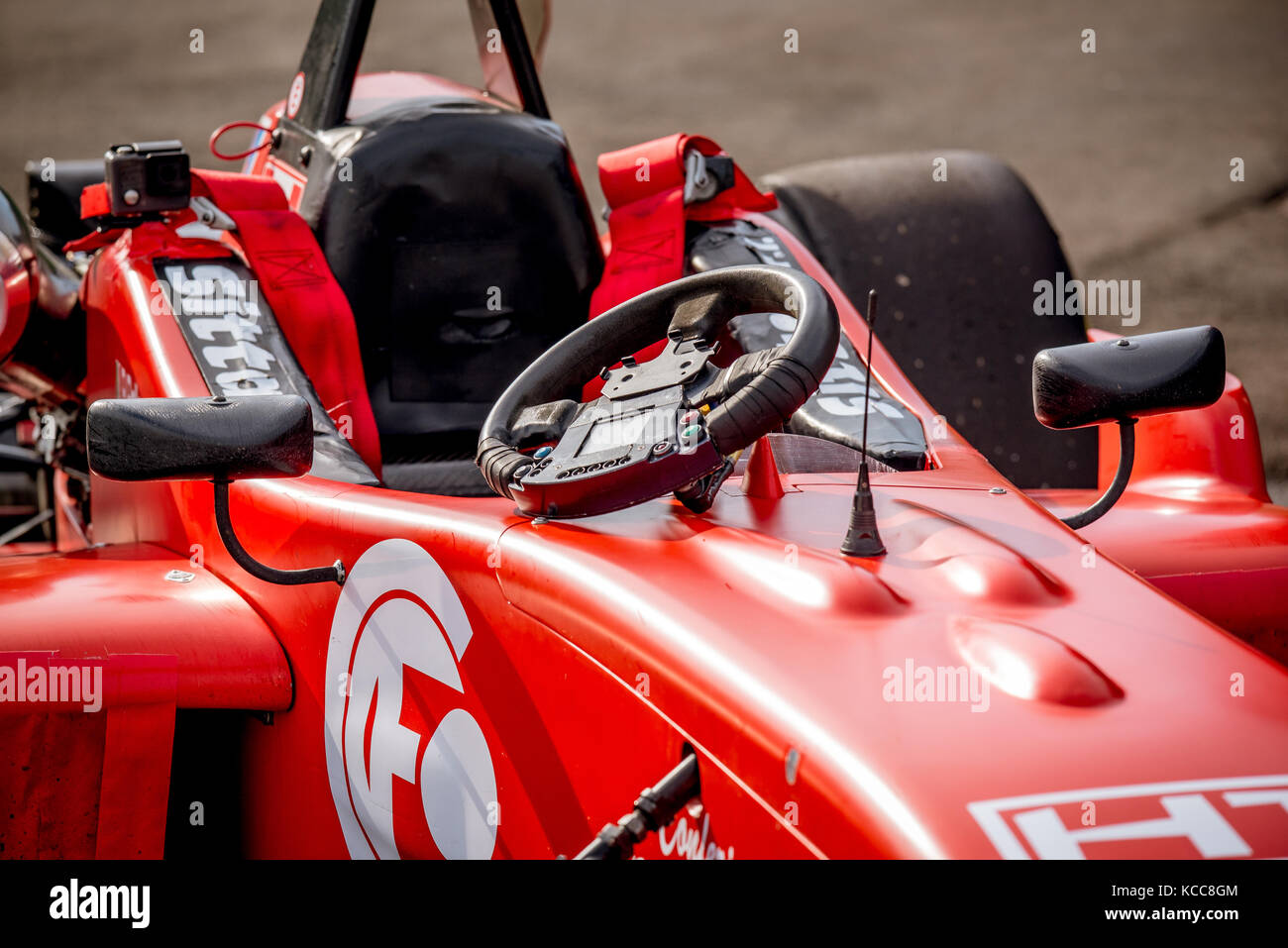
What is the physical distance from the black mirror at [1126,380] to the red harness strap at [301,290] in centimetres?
136

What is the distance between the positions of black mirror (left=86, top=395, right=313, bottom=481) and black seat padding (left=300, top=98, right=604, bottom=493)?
1.23 m

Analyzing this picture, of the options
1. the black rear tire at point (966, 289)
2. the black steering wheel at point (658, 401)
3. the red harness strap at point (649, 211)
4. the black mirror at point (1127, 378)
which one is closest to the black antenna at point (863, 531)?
the black steering wheel at point (658, 401)

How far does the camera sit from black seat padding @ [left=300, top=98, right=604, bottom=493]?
3.02m

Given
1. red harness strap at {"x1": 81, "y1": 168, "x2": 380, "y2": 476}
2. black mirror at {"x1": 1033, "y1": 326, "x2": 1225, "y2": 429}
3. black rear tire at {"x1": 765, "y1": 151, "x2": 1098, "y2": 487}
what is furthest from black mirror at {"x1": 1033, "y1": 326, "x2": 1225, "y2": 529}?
black rear tire at {"x1": 765, "y1": 151, "x2": 1098, "y2": 487}

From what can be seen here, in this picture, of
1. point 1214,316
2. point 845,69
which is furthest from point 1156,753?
point 845,69

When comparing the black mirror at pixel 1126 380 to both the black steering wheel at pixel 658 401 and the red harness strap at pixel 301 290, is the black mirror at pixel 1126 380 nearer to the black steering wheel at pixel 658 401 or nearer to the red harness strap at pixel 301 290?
the black steering wheel at pixel 658 401

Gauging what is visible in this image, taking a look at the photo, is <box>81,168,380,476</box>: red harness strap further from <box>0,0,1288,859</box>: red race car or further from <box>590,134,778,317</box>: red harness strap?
<box>590,134,778,317</box>: red harness strap

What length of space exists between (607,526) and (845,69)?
10.6m

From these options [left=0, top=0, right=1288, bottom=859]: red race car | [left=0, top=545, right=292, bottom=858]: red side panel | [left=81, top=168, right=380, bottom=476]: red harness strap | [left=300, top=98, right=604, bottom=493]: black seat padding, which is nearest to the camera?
[left=0, top=0, right=1288, bottom=859]: red race car

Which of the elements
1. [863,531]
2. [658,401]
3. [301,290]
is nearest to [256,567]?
[658,401]

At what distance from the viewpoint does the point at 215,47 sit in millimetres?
12859

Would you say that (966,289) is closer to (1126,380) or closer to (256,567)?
(1126,380)

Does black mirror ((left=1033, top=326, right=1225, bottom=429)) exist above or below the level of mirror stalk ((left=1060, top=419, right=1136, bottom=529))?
above
